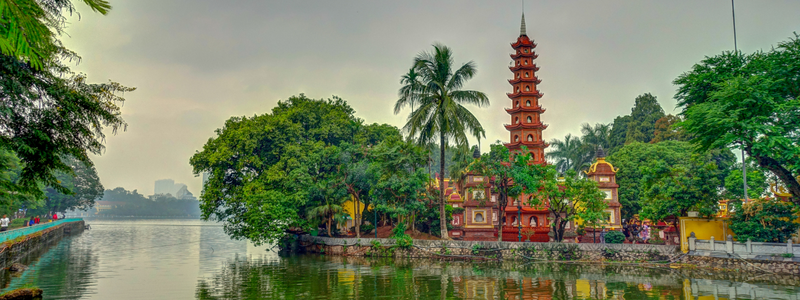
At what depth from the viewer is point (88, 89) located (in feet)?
42.8

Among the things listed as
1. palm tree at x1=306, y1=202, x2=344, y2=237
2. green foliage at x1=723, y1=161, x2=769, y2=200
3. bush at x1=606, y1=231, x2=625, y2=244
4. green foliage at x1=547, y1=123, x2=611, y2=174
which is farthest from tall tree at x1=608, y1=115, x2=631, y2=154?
palm tree at x1=306, y1=202, x2=344, y2=237

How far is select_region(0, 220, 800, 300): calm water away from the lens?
56.7 feet

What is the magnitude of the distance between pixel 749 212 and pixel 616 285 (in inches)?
365

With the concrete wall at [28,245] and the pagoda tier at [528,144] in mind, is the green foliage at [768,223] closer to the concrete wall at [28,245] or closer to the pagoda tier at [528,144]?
the pagoda tier at [528,144]

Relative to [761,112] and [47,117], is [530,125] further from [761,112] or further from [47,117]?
[47,117]

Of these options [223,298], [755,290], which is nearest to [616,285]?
[755,290]

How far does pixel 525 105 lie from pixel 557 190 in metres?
9.38

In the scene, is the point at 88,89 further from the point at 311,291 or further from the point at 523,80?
the point at 523,80

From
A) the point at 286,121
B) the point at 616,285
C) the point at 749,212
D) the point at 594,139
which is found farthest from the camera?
the point at 594,139

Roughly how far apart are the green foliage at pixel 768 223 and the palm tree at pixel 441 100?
13.3 metres

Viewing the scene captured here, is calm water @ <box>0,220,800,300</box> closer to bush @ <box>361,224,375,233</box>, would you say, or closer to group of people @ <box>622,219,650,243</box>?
bush @ <box>361,224,375,233</box>

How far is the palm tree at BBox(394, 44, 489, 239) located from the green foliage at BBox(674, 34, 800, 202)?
1098 centimetres

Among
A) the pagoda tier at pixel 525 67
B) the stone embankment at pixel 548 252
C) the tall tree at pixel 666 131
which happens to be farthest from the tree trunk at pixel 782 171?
the tall tree at pixel 666 131

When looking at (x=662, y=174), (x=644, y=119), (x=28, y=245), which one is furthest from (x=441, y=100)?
(x=644, y=119)
